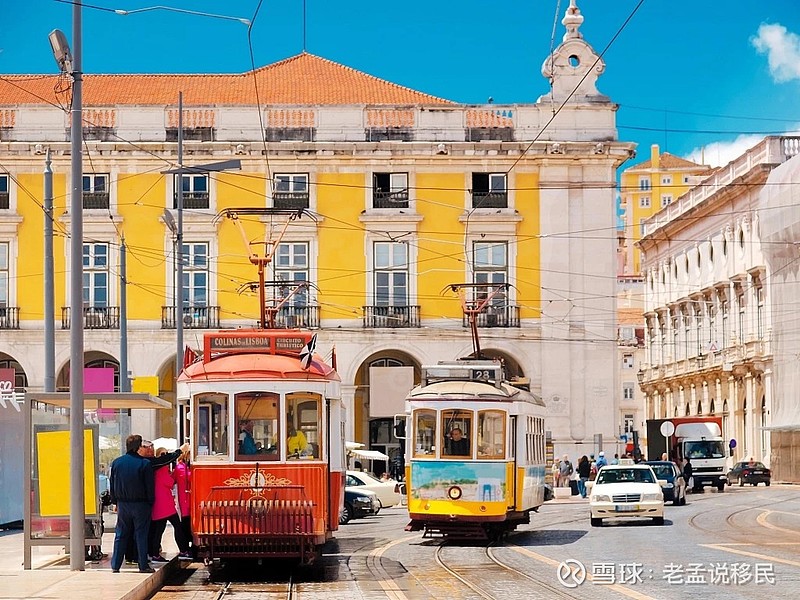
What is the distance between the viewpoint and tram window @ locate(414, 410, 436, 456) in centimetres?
2608

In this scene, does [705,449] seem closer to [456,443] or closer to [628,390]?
[456,443]

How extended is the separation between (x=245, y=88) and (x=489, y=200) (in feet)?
35.9

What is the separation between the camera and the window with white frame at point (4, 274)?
54875 millimetres

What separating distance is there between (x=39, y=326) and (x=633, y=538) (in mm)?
32841

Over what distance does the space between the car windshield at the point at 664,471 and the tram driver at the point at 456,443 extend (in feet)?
63.1

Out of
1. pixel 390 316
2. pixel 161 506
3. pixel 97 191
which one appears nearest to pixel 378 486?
pixel 390 316

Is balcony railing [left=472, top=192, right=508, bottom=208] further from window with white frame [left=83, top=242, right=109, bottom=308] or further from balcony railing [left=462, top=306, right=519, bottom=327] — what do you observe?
window with white frame [left=83, top=242, right=109, bottom=308]

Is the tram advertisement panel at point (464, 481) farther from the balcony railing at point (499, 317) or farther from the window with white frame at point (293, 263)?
Result: the window with white frame at point (293, 263)

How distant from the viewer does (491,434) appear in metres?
25.9

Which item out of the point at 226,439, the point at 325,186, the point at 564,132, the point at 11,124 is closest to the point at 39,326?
the point at 11,124

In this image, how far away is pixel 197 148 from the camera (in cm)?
5441

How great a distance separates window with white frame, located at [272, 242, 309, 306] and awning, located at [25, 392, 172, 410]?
108 ft

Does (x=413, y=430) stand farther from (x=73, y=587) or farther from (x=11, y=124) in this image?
(x=11, y=124)

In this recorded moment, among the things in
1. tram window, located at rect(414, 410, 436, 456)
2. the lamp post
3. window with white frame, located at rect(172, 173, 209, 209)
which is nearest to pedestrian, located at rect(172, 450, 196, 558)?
the lamp post
